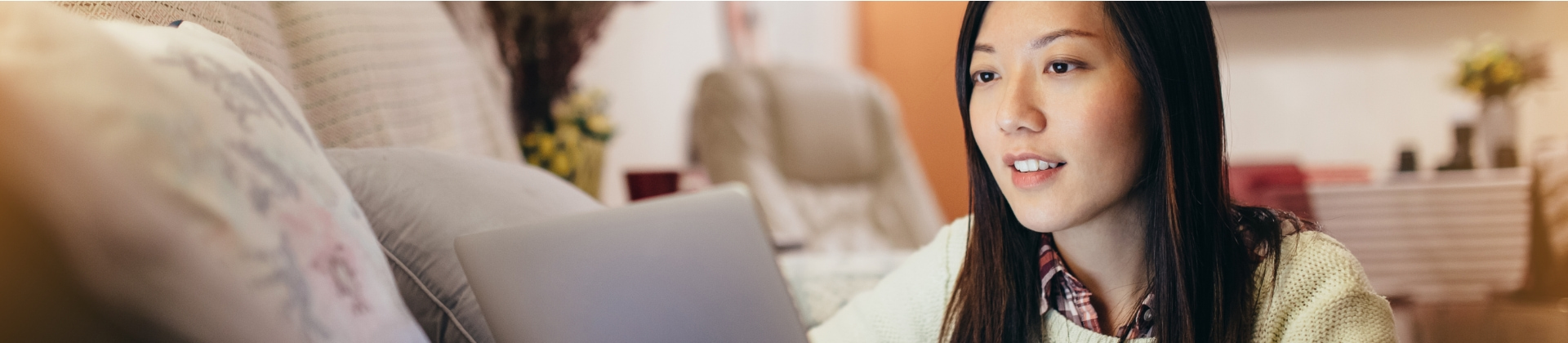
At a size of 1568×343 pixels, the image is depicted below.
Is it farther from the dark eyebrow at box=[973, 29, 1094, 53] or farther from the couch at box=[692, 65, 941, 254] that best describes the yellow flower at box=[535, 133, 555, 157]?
the dark eyebrow at box=[973, 29, 1094, 53]

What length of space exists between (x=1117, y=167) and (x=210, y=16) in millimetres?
648

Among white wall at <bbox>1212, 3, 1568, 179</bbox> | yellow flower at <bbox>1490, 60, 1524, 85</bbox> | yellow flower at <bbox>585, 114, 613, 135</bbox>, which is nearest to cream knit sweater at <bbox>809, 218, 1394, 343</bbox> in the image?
yellow flower at <bbox>585, 114, 613, 135</bbox>

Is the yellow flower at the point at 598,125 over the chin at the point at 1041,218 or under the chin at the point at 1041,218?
over

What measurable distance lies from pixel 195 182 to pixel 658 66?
2.53m

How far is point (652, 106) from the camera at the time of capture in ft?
9.46

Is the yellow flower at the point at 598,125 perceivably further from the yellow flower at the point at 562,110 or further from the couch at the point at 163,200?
the couch at the point at 163,200

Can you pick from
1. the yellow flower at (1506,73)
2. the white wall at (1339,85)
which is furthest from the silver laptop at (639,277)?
the white wall at (1339,85)

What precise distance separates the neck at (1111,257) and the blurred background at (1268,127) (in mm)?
90

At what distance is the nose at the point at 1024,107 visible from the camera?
53 centimetres

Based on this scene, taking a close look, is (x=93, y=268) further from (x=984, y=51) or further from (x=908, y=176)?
(x=908, y=176)

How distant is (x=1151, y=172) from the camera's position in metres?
0.55

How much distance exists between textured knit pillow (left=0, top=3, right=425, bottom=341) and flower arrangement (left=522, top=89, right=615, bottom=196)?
118 cm

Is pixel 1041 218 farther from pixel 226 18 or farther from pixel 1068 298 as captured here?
pixel 226 18

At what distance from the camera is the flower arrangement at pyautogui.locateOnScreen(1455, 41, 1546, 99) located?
1725 mm
